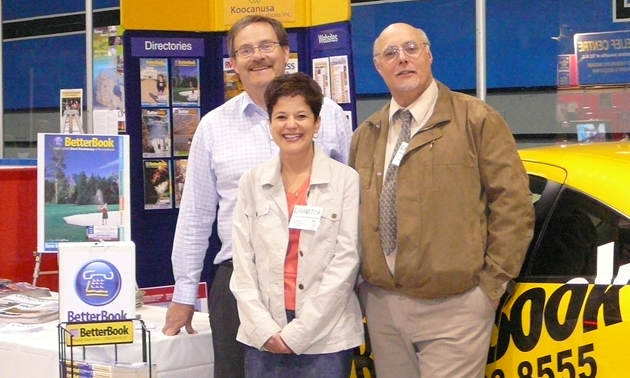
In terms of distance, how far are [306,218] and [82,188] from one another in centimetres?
157

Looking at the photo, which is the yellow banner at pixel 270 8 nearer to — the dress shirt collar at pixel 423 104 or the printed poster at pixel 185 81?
the printed poster at pixel 185 81

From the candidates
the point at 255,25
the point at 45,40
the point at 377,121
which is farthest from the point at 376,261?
the point at 45,40

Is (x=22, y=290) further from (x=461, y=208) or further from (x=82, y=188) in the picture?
(x=461, y=208)

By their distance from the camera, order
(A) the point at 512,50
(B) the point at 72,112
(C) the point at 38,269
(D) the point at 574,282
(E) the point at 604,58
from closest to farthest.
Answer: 1. (D) the point at 574,282
2. (C) the point at 38,269
3. (E) the point at 604,58
4. (A) the point at 512,50
5. (B) the point at 72,112

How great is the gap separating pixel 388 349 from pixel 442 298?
0.23 meters

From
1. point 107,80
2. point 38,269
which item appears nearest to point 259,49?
point 38,269

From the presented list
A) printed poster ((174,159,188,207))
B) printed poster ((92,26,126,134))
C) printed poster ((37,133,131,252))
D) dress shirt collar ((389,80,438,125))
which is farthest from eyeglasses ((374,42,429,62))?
printed poster ((92,26,126,134))

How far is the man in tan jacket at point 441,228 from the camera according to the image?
8.06 ft

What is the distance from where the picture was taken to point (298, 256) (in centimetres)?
258

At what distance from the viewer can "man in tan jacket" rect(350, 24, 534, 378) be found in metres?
2.46

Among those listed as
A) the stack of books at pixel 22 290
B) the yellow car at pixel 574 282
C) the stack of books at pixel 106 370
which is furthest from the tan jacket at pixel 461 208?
the stack of books at pixel 22 290

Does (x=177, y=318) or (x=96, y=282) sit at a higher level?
(x=96, y=282)

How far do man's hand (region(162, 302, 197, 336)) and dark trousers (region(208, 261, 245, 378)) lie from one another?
0.52 ft

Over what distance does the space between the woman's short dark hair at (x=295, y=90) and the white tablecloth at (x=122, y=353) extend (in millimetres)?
898
